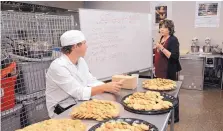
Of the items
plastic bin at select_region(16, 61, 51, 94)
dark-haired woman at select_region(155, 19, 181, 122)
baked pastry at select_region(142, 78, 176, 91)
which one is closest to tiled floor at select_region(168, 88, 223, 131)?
dark-haired woman at select_region(155, 19, 181, 122)

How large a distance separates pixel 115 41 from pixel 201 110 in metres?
1.81

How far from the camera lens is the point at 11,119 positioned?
7.07 feet

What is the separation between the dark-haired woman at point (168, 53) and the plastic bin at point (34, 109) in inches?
61.1

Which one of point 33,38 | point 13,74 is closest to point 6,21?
point 33,38

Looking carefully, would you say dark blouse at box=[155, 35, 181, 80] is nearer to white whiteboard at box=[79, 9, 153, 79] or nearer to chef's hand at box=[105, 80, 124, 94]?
white whiteboard at box=[79, 9, 153, 79]

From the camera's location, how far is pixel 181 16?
15.8 feet

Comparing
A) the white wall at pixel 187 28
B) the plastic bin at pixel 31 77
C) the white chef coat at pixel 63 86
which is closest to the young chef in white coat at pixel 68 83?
the white chef coat at pixel 63 86

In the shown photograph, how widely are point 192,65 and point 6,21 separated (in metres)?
3.62

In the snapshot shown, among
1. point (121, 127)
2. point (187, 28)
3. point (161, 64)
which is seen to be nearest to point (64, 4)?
point (187, 28)

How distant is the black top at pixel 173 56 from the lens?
2.60m

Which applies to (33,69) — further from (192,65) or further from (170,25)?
(192,65)

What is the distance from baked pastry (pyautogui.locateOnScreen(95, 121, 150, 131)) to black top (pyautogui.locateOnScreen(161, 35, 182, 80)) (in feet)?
5.57

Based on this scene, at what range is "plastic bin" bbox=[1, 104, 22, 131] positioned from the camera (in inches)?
82.0

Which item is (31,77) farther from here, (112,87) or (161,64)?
(161,64)
